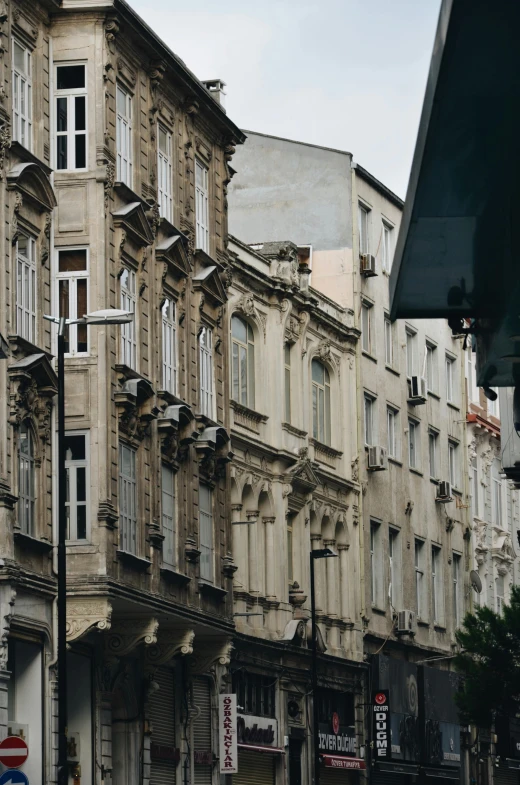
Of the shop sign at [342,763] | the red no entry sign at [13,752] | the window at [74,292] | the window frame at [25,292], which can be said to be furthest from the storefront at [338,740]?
the red no entry sign at [13,752]

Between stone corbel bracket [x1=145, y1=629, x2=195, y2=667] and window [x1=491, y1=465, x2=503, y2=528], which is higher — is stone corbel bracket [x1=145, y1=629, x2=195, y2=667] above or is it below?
below

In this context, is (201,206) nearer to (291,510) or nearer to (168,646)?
(168,646)

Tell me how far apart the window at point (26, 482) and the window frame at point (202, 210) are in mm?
10484

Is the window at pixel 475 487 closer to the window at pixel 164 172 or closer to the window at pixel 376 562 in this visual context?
the window at pixel 376 562

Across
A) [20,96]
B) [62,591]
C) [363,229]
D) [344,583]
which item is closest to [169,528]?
[20,96]

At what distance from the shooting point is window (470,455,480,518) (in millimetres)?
70688

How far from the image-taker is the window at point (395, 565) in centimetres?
6053

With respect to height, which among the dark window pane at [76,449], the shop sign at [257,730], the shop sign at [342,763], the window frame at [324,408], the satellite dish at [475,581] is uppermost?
the window frame at [324,408]

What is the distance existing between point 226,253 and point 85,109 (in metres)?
9.18

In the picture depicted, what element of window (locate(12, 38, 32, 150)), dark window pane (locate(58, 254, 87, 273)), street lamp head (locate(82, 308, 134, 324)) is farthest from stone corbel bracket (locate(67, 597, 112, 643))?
window (locate(12, 38, 32, 150))

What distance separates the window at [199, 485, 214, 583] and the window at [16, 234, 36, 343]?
30.7 ft

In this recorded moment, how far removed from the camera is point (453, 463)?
6919cm

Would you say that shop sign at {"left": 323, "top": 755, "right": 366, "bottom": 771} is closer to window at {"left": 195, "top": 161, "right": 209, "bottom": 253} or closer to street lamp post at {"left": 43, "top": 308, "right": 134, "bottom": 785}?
window at {"left": 195, "top": 161, "right": 209, "bottom": 253}

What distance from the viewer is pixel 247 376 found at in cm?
4928
